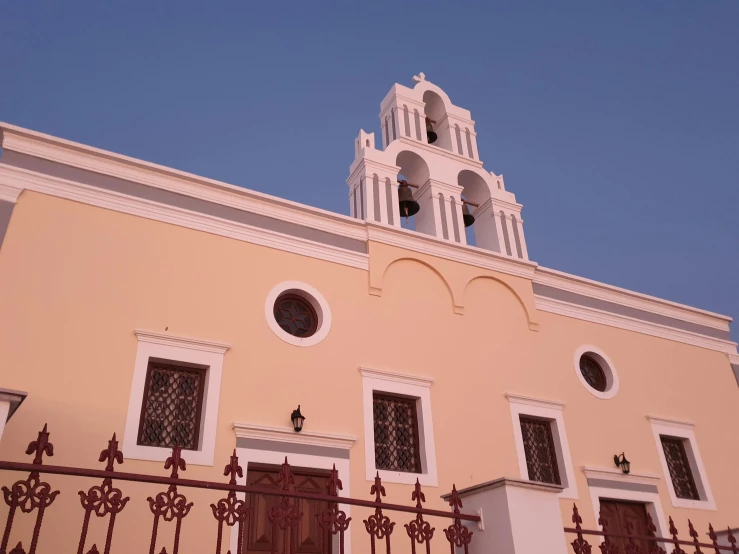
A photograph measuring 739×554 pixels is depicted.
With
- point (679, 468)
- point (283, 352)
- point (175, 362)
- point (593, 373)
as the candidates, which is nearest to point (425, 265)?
point (283, 352)

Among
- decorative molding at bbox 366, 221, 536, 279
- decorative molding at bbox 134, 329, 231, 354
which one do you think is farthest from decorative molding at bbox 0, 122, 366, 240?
decorative molding at bbox 134, 329, 231, 354

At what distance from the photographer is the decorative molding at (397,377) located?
29.3 feet

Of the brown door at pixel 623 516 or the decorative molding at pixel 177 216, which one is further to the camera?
the brown door at pixel 623 516

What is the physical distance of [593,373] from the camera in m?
11.4

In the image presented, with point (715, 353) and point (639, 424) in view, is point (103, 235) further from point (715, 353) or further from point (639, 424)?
point (715, 353)

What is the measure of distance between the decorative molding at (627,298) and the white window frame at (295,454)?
516cm

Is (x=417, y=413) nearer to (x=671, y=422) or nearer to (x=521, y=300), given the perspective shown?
(x=521, y=300)

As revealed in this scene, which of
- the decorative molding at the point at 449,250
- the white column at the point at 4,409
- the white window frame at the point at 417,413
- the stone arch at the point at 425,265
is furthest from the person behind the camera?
the decorative molding at the point at 449,250

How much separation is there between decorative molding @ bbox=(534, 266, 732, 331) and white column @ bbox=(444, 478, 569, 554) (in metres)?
6.91

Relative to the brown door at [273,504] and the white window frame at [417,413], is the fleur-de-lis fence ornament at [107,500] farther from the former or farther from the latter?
the white window frame at [417,413]

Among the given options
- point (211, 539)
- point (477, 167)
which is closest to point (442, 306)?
point (477, 167)

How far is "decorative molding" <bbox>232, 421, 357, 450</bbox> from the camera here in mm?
7715

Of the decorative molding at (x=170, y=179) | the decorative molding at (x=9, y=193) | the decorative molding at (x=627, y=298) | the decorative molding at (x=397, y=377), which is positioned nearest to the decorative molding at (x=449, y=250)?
the decorative molding at (x=170, y=179)

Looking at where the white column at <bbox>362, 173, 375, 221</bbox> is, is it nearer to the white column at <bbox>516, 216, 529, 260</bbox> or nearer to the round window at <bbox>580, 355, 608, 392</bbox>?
the white column at <bbox>516, 216, 529, 260</bbox>
